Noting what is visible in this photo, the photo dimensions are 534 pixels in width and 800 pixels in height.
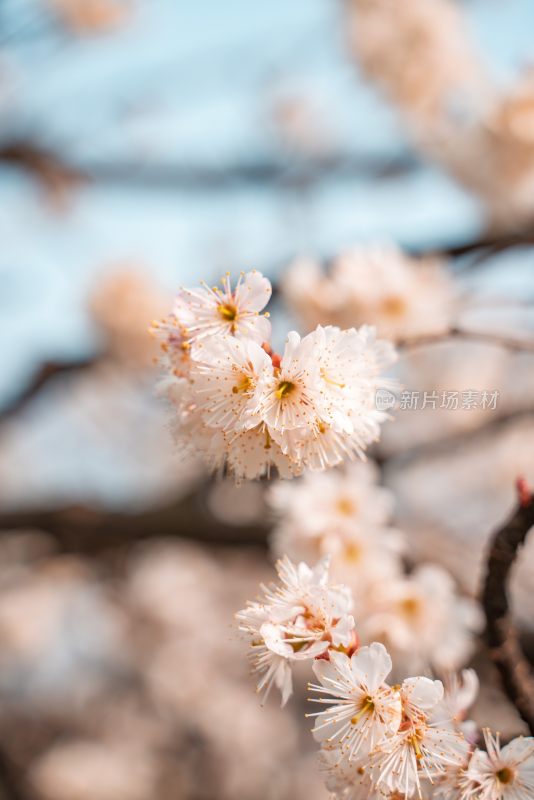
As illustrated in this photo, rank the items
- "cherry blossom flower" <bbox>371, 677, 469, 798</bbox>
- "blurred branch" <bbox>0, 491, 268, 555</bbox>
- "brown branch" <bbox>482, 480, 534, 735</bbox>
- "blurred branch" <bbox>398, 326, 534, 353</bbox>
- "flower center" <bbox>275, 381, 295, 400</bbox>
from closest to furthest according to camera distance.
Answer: "cherry blossom flower" <bbox>371, 677, 469, 798</bbox>, "flower center" <bbox>275, 381, 295, 400</bbox>, "brown branch" <bbox>482, 480, 534, 735</bbox>, "blurred branch" <bbox>398, 326, 534, 353</bbox>, "blurred branch" <bbox>0, 491, 268, 555</bbox>

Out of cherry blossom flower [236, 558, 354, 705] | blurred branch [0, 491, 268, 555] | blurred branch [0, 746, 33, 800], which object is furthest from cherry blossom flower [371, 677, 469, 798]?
blurred branch [0, 746, 33, 800]

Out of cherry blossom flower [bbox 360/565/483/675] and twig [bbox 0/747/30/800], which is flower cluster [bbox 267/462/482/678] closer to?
cherry blossom flower [bbox 360/565/483/675]

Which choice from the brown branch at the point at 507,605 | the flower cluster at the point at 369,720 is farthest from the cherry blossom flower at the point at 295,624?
the brown branch at the point at 507,605

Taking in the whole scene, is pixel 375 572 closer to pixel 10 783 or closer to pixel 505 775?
pixel 505 775

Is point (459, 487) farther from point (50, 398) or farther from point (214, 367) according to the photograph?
point (214, 367)

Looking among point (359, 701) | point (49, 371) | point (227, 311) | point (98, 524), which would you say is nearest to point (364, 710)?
point (359, 701)
